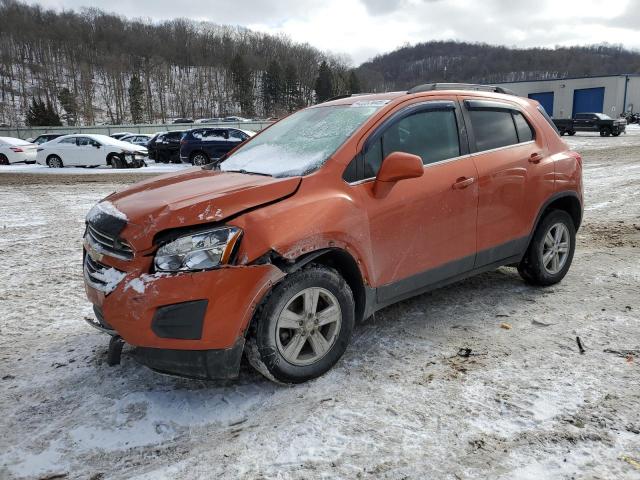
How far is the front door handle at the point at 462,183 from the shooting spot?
3662mm

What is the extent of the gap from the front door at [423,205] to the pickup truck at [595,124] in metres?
36.0

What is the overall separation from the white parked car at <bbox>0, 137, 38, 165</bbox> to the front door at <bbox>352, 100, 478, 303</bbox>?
25042 millimetres

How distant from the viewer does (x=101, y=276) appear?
293 centimetres

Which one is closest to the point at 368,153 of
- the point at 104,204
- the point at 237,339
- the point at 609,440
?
the point at 237,339

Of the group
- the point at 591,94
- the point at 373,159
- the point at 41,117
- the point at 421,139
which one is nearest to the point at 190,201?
the point at 373,159

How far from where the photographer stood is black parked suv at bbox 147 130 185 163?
72.3 feet

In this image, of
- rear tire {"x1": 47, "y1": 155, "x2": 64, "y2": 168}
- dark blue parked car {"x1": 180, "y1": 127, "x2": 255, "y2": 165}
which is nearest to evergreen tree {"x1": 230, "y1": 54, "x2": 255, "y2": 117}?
rear tire {"x1": 47, "y1": 155, "x2": 64, "y2": 168}

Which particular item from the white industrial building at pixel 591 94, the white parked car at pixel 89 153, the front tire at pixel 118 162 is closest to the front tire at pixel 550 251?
the white parked car at pixel 89 153

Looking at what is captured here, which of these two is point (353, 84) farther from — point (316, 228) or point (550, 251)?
point (316, 228)

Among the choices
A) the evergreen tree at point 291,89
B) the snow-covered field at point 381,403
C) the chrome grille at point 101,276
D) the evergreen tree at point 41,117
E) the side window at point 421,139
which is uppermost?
the evergreen tree at point 291,89

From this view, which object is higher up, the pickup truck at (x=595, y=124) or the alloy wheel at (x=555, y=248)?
the pickup truck at (x=595, y=124)

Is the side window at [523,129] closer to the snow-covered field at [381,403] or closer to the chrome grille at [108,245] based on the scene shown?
the snow-covered field at [381,403]

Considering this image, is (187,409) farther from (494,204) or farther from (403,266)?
(494,204)

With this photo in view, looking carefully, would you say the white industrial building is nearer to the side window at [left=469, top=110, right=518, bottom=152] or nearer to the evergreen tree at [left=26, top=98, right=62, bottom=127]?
the evergreen tree at [left=26, top=98, right=62, bottom=127]
